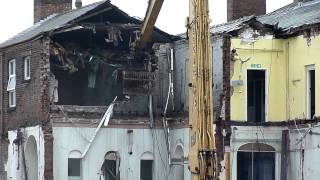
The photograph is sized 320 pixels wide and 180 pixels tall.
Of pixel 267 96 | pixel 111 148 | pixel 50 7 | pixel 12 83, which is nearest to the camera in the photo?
pixel 267 96

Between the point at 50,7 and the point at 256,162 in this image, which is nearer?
the point at 256,162

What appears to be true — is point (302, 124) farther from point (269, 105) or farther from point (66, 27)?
point (66, 27)

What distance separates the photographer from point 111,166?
1476 inches

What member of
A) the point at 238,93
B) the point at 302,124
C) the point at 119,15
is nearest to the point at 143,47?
the point at 119,15

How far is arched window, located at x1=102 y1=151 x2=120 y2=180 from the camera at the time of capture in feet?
122

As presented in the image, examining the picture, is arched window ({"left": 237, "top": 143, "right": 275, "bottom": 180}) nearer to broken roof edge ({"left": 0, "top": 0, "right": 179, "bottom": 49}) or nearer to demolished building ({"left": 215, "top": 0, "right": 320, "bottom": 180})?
demolished building ({"left": 215, "top": 0, "right": 320, "bottom": 180})

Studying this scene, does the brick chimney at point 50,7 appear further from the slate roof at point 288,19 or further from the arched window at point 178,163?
the arched window at point 178,163

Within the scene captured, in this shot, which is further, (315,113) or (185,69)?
(185,69)

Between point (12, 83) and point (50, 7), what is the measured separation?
19.1 ft

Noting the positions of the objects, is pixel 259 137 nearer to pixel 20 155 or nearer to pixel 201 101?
pixel 20 155

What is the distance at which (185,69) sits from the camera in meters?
37.8

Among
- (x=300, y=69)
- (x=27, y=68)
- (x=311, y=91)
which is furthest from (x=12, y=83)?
(x=311, y=91)

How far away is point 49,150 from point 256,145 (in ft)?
25.6

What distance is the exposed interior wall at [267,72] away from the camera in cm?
3591
